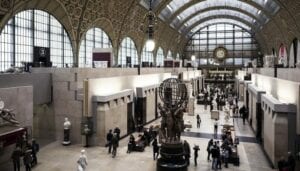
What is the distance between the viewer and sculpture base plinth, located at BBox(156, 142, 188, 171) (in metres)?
11.9

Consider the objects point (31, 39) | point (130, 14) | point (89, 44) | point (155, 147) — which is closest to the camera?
point (155, 147)

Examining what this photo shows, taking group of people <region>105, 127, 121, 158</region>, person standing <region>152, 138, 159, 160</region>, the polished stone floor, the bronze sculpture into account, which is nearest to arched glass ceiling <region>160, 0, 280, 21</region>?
the polished stone floor

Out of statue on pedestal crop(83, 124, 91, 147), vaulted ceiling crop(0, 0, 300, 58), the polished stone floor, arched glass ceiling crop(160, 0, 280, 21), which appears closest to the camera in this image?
the polished stone floor

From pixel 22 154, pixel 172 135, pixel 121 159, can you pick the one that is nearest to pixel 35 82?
pixel 22 154

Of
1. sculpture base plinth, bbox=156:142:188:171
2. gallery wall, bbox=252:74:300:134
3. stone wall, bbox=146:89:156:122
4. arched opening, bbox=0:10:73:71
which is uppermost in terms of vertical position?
arched opening, bbox=0:10:73:71

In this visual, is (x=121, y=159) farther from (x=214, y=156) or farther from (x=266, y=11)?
(x=266, y=11)

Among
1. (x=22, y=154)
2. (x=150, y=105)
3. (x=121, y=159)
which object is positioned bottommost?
(x=121, y=159)

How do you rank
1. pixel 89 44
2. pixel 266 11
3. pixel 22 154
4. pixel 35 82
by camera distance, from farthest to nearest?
pixel 266 11 < pixel 89 44 < pixel 35 82 < pixel 22 154

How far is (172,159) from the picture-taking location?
40.1ft

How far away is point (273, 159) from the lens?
12781 mm

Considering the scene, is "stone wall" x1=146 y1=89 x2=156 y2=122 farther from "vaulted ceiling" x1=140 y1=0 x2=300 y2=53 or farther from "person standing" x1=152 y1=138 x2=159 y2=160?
"vaulted ceiling" x1=140 y1=0 x2=300 y2=53

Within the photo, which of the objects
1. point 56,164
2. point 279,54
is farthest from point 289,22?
point 56,164

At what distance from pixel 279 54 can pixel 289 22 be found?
1103 cm

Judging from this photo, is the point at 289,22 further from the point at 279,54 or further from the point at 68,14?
the point at 68,14
